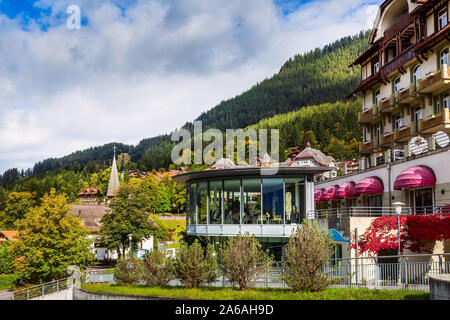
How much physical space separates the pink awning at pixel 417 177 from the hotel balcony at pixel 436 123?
4.00 meters

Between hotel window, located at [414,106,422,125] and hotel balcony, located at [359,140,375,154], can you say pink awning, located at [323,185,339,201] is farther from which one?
hotel window, located at [414,106,422,125]

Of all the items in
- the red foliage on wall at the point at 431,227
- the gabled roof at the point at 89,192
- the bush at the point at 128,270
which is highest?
the gabled roof at the point at 89,192

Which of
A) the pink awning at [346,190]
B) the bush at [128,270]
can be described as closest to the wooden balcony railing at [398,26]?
the pink awning at [346,190]

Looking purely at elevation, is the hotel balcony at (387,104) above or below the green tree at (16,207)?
above

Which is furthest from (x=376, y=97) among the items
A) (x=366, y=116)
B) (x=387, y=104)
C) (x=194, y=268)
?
(x=194, y=268)

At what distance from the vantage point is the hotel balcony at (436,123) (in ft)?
89.8

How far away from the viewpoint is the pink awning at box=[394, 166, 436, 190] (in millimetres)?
24453

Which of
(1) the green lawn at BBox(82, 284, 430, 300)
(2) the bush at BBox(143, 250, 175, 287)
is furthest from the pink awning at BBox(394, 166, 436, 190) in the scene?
(2) the bush at BBox(143, 250, 175, 287)

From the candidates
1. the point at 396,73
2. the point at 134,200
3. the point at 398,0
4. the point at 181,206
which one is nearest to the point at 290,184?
the point at 396,73

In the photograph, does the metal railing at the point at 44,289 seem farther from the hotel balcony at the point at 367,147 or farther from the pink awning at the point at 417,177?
the hotel balcony at the point at 367,147

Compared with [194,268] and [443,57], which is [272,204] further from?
[443,57]

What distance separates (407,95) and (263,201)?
14.2 m

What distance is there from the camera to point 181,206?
373ft

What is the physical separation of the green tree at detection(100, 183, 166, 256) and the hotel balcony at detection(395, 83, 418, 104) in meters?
29.3
